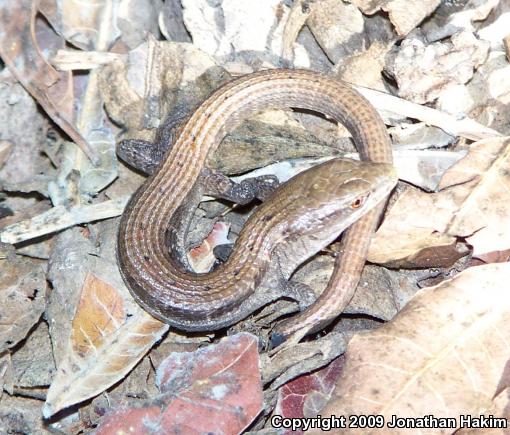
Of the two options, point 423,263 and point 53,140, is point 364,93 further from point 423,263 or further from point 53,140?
point 53,140

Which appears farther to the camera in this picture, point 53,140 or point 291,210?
point 53,140

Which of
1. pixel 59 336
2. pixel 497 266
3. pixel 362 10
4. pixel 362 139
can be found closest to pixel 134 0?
pixel 362 10

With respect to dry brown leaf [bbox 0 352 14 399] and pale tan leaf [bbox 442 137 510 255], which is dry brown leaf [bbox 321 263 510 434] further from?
dry brown leaf [bbox 0 352 14 399]

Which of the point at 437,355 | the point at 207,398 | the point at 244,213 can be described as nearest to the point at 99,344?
the point at 207,398

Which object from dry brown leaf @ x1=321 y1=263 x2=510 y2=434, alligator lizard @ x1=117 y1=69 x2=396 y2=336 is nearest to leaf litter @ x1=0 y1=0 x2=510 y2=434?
dry brown leaf @ x1=321 y1=263 x2=510 y2=434

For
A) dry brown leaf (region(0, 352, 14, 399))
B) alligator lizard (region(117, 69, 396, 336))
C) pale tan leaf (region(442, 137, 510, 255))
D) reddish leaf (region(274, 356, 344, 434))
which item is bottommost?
dry brown leaf (region(0, 352, 14, 399))

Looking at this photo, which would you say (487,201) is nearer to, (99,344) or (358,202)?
(358,202)

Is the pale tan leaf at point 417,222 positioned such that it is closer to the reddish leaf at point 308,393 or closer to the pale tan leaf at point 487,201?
the pale tan leaf at point 487,201
